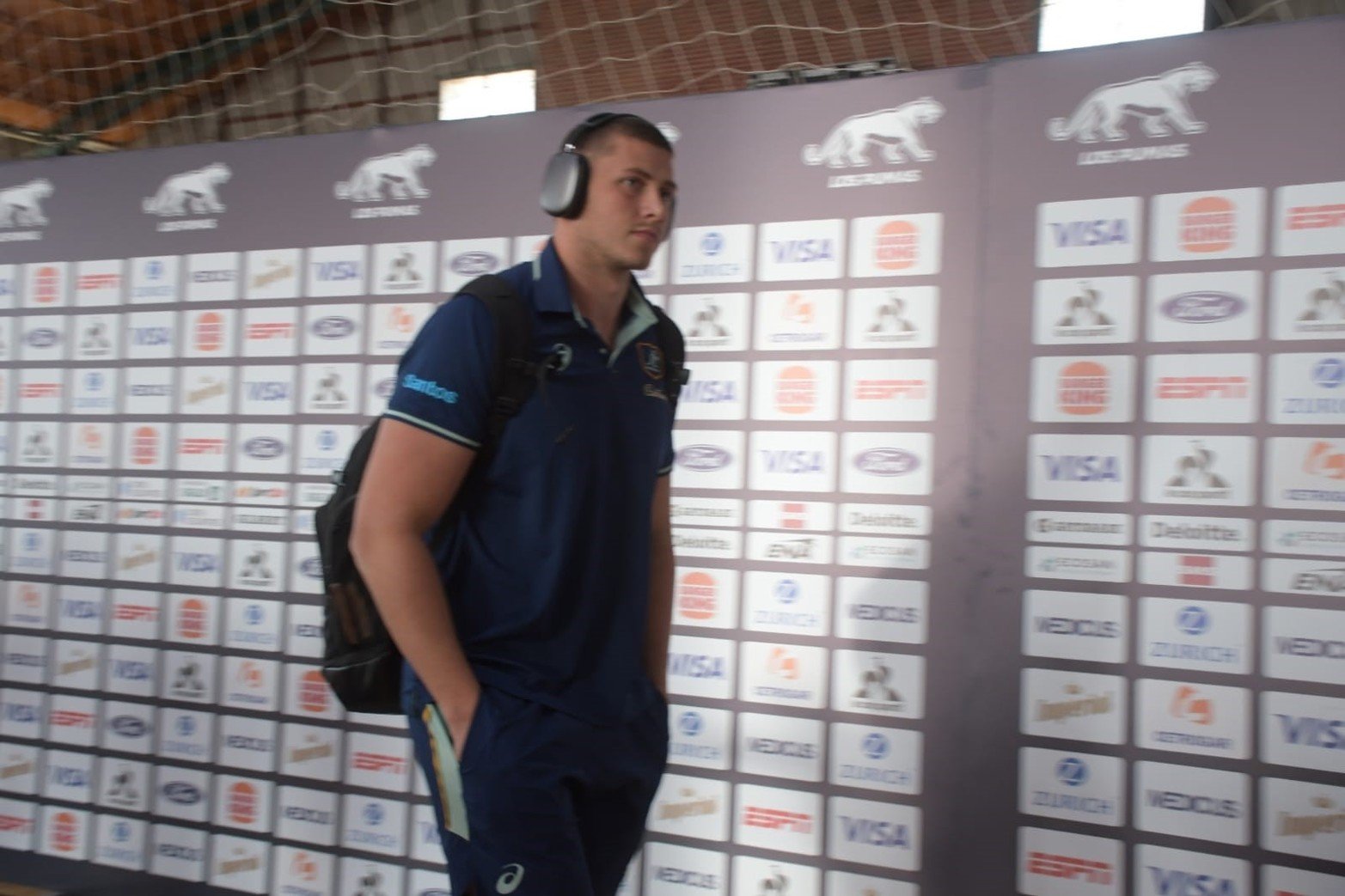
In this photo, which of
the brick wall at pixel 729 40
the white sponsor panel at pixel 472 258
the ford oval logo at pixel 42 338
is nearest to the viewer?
the white sponsor panel at pixel 472 258

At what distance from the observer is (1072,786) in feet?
6.69

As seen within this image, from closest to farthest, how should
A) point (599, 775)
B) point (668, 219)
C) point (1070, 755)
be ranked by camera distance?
point (599, 775) < point (668, 219) < point (1070, 755)

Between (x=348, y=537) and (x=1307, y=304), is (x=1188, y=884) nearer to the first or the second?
(x=1307, y=304)

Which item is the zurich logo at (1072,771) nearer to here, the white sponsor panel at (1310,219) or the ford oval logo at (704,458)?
the ford oval logo at (704,458)

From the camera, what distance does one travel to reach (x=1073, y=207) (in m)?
2.05

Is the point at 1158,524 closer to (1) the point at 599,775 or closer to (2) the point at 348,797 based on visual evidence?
(1) the point at 599,775

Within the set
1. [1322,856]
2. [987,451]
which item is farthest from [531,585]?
[1322,856]

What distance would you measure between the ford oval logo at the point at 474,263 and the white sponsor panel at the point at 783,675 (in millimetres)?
1081

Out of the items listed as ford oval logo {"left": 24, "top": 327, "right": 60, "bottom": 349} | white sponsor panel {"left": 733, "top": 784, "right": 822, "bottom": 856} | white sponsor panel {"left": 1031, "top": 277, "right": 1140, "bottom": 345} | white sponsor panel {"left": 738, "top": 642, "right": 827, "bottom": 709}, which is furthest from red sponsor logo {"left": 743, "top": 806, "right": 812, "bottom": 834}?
ford oval logo {"left": 24, "top": 327, "right": 60, "bottom": 349}

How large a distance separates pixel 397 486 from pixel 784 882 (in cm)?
141

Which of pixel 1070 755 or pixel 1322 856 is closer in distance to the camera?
pixel 1322 856

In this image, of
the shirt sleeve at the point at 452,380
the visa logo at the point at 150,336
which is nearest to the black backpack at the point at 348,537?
the shirt sleeve at the point at 452,380

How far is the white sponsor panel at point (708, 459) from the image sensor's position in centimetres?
233

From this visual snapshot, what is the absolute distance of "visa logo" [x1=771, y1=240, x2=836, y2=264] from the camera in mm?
2256
